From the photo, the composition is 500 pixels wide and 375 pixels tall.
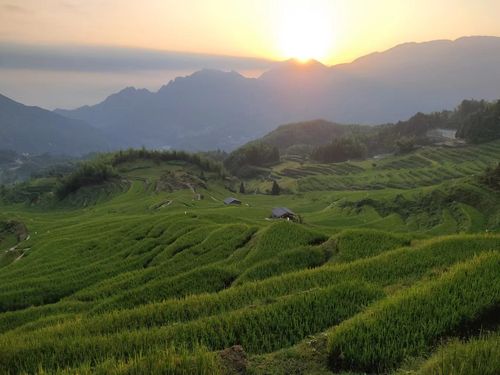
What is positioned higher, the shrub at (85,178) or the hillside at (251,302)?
the hillside at (251,302)

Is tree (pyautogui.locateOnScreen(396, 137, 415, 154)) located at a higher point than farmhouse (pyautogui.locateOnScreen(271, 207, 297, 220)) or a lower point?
higher

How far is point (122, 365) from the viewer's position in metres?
7.23

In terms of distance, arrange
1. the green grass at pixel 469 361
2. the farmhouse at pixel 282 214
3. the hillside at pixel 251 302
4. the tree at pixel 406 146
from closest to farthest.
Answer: the green grass at pixel 469 361, the hillside at pixel 251 302, the farmhouse at pixel 282 214, the tree at pixel 406 146

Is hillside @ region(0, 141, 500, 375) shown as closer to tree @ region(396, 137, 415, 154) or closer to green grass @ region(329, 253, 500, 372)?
green grass @ region(329, 253, 500, 372)

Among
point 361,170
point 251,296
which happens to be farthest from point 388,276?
point 361,170

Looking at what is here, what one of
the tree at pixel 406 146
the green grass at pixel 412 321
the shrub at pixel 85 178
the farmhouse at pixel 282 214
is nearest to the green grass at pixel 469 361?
the green grass at pixel 412 321

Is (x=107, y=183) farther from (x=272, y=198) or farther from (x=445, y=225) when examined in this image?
(x=445, y=225)

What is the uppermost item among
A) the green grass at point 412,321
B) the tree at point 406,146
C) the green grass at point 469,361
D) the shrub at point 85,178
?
the green grass at point 469,361

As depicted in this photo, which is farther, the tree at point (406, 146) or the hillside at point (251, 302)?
the tree at point (406, 146)

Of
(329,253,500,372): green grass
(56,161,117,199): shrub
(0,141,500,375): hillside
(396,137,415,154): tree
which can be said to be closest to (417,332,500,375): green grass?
(0,141,500,375): hillside

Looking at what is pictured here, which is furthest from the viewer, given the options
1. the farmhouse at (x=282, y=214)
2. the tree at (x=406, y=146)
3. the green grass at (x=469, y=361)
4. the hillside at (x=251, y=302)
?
the tree at (x=406, y=146)

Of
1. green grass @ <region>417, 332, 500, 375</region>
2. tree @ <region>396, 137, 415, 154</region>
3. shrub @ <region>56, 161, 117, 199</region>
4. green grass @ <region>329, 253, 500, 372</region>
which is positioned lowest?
shrub @ <region>56, 161, 117, 199</region>

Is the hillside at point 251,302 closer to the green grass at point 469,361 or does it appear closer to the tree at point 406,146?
the green grass at point 469,361

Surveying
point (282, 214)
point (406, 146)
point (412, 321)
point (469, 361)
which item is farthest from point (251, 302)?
point (406, 146)
